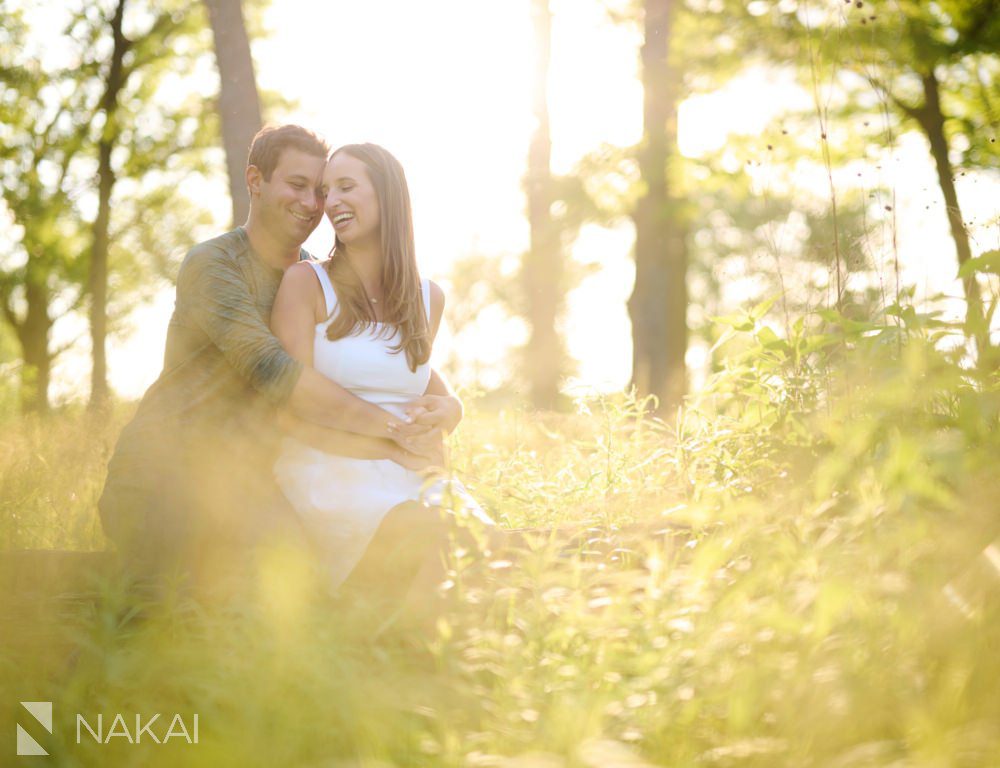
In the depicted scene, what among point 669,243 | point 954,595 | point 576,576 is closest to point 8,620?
point 576,576

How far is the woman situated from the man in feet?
0.26

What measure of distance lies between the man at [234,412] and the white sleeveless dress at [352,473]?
8 cm

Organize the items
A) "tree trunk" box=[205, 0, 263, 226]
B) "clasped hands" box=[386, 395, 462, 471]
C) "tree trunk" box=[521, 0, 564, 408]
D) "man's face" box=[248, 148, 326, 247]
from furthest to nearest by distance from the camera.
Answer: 1. "tree trunk" box=[521, 0, 564, 408]
2. "tree trunk" box=[205, 0, 263, 226]
3. "man's face" box=[248, 148, 326, 247]
4. "clasped hands" box=[386, 395, 462, 471]

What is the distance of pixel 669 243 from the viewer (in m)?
9.72

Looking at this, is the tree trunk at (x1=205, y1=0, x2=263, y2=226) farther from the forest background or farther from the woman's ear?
the woman's ear

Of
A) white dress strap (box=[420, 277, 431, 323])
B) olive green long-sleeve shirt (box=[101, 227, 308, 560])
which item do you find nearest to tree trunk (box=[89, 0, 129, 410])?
olive green long-sleeve shirt (box=[101, 227, 308, 560])

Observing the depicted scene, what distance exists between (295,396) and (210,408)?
18.6 inches

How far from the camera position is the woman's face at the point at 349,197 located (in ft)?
11.9

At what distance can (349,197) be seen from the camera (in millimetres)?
3623

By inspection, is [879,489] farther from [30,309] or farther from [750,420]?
[30,309]

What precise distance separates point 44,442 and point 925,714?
4.72 meters

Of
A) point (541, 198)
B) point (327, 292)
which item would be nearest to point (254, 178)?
point (327, 292)

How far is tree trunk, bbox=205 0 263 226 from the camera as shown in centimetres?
604

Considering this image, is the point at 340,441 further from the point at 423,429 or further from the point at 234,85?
the point at 234,85
